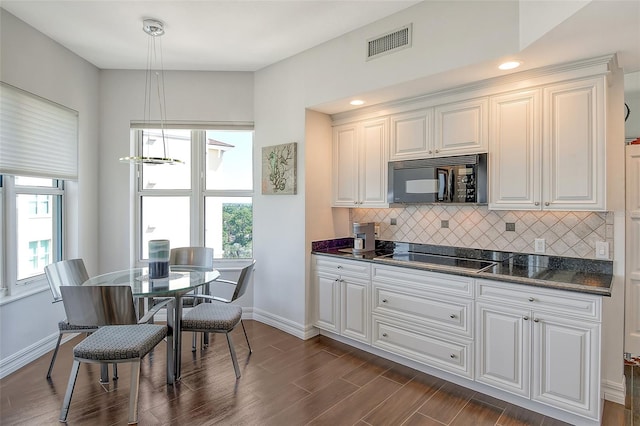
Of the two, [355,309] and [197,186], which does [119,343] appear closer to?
[355,309]

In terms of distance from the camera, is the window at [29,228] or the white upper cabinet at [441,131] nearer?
the white upper cabinet at [441,131]

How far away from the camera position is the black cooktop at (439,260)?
9.33 feet

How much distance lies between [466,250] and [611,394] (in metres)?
1.39

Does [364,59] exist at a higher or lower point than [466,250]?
higher

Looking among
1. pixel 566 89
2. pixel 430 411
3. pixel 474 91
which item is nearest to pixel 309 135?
pixel 474 91

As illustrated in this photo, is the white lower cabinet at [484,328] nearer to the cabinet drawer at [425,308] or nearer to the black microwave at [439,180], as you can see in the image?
the cabinet drawer at [425,308]

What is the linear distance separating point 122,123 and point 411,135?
3.27 metres

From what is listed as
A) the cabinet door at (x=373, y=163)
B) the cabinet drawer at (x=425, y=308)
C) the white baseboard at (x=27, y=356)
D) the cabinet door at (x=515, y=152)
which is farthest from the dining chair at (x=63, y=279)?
the cabinet door at (x=515, y=152)

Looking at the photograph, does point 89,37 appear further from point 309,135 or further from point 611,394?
point 611,394

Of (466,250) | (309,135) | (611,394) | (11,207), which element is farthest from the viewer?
(309,135)

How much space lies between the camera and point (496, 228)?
10.00 ft

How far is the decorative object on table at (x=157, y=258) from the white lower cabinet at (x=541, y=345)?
248 cm

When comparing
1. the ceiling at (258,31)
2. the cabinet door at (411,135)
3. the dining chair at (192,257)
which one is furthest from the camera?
the dining chair at (192,257)

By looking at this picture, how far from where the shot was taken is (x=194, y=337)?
11.0 ft
